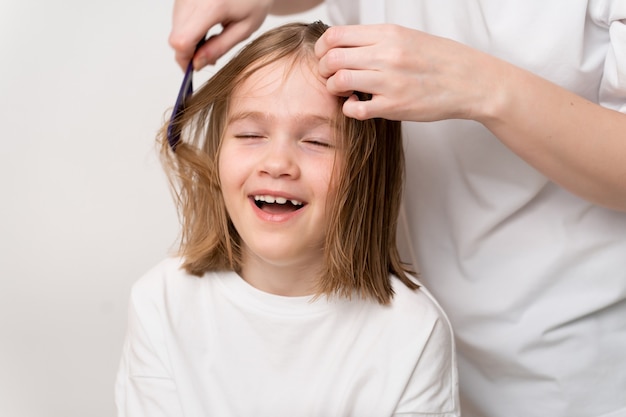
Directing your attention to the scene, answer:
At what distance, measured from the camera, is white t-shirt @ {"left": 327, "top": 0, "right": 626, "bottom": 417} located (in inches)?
44.4

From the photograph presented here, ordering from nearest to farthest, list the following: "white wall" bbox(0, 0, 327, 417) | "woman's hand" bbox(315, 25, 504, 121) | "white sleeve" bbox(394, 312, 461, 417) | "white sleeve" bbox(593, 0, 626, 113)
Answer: "woman's hand" bbox(315, 25, 504, 121), "white sleeve" bbox(593, 0, 626, 113), "white sleeve" bbox(394, 312, 461, 417), "white wall" bbox(0, 0, 327, 417)

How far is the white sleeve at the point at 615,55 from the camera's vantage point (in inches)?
41.7

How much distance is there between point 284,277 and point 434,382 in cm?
25

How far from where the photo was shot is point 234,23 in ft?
4.18

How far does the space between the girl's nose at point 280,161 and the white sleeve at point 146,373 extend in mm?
298

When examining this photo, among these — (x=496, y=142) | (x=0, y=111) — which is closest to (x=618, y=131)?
(x=496, y=142)

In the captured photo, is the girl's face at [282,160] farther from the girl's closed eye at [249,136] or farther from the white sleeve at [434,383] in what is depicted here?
the white sleeve at [434,383]

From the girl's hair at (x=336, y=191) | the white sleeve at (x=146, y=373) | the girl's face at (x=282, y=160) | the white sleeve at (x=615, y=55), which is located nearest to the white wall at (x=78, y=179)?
the white sleeve at (x=146, y=373)

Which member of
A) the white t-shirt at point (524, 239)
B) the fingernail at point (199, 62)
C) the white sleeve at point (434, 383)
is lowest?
the white sleeve at point (434, 383)

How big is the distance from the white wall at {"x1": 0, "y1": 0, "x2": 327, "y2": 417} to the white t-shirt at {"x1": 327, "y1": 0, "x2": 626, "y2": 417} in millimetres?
786

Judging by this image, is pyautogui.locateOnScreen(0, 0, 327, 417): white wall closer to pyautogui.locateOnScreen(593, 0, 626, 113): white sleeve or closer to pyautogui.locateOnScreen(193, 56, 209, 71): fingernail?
pyautogui.locateOnScreen(193, 56, 209, 71): fingernail

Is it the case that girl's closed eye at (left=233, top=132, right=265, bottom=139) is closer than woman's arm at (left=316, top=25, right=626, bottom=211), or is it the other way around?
woman's arm at (left=316, top=25, right=626, bottom=211)

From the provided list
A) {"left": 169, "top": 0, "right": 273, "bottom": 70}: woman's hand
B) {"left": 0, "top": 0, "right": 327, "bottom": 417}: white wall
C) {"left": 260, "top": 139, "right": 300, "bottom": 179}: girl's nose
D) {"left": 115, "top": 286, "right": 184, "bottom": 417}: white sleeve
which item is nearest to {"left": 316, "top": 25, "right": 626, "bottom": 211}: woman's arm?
{"left": 260, "top": 139, "right": 300, "bottom": 179}: girl's nose

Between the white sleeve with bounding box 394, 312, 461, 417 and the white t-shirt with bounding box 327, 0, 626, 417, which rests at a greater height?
the white t-shirt with bounding box 327, 0, 626, 417
